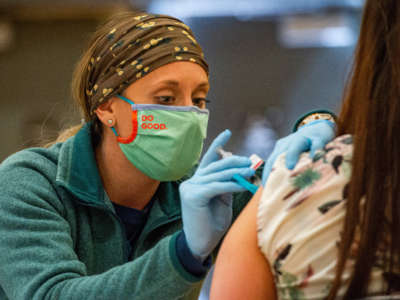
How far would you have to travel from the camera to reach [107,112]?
1651 mm

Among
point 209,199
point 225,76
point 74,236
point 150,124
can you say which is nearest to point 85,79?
point 150,124

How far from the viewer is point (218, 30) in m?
5.16

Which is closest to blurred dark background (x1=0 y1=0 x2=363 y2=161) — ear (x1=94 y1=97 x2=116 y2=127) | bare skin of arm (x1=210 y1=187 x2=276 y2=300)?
ear (x1=94 y1=97 x2=116 y2=127)

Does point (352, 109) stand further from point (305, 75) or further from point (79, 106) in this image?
point (305, 75)

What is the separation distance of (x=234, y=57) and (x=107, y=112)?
3684 millimetres

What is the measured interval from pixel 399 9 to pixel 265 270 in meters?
0.48

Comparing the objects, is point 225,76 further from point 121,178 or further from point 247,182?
point 247,182

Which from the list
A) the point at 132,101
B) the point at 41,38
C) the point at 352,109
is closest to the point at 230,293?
the point at 352,109

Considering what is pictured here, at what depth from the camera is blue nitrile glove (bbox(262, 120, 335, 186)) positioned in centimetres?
90

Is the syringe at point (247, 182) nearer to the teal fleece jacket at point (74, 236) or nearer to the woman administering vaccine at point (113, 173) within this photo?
the woman administering vaccine at point (113, 173)

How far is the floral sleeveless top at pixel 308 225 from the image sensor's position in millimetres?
808

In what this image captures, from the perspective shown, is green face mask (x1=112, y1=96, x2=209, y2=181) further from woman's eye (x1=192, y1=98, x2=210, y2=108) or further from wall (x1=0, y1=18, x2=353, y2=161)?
wall (x1=0, y1=18, x2=353, y2=161)

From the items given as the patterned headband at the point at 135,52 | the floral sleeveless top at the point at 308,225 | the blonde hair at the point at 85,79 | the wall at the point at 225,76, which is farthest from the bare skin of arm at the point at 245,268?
the wall at the point at 225,76

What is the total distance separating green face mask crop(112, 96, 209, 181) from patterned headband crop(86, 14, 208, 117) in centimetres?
7
